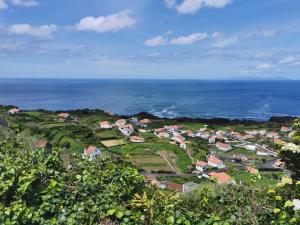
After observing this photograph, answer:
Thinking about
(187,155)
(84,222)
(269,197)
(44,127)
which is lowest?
(187,155)

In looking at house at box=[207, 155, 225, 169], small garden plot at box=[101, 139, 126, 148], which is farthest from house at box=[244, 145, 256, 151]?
small garden plot at box=[101, 139, 126, 148]

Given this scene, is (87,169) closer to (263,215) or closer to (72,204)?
(72,204)

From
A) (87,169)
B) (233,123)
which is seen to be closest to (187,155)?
(233,123)

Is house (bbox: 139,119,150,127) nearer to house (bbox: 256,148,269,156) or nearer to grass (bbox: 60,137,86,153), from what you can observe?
grass (bbox: 60,137,86,153)

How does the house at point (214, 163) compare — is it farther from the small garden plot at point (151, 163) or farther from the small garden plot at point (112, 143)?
the small garden plot at point (112, 143)

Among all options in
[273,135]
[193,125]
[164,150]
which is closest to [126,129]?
[164,150]

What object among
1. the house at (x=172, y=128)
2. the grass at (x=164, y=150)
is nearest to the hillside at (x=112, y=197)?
the grass at (x=164, y=150)
